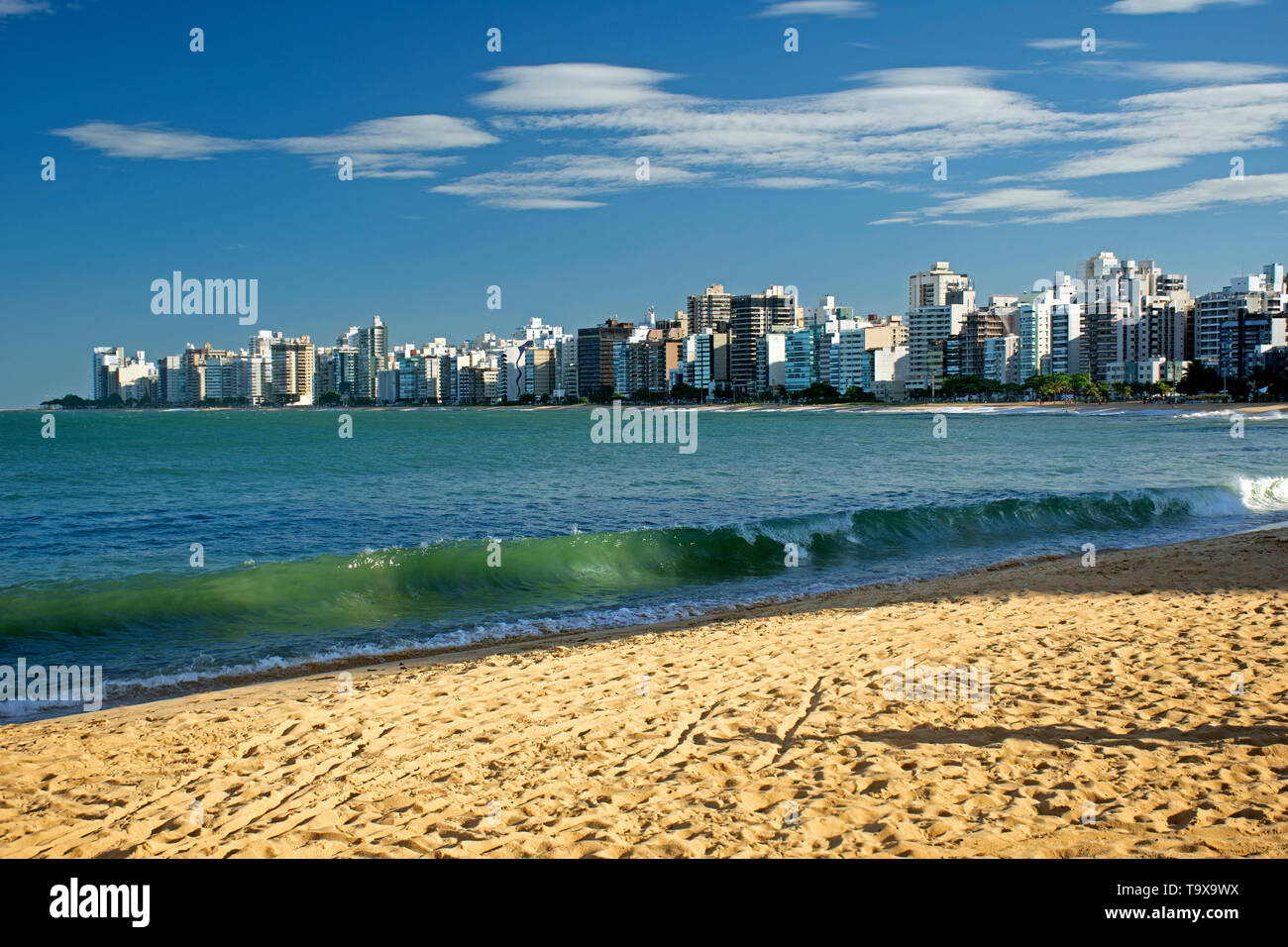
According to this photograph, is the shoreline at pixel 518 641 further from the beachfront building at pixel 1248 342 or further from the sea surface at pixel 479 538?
the beachfront building at pixel 1248 342

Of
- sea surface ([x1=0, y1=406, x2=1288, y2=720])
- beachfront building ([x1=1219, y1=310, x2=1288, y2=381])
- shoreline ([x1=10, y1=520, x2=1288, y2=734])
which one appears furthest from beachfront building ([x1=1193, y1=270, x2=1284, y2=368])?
shoreline ([x1=10, y1=520, x2=1288, y2=734])

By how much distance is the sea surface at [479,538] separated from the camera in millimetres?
14820

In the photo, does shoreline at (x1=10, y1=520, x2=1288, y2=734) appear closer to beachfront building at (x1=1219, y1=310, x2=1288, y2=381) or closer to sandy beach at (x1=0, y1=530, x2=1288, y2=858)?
sandy beach at (x1=0, y1=530, x2=1288, y2=858)

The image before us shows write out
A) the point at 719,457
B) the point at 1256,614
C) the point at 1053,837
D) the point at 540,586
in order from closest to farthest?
the point at 1053,837, the point at 1256,614, the point at 540,586, the point at 719,457

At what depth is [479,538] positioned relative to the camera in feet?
75.2

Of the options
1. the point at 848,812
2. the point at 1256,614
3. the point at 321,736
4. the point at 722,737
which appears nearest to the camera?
the point at 848,812

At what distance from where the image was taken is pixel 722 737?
7449mm

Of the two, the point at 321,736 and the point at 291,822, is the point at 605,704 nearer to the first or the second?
the point at 321,736

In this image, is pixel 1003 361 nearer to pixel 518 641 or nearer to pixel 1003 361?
pixel 1003 361

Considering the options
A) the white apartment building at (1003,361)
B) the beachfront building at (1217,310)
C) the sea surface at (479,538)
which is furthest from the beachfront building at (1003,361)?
the sea surface at (479,538)

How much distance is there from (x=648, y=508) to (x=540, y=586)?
11279mm

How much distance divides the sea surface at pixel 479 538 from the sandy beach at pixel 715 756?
3.70 metres

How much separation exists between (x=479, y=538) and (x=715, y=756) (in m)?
16.6

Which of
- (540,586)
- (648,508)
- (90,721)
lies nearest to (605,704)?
(90,721)
